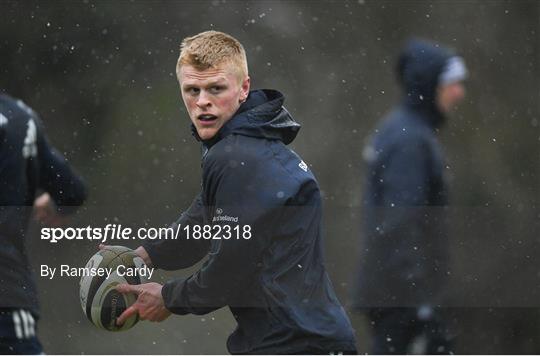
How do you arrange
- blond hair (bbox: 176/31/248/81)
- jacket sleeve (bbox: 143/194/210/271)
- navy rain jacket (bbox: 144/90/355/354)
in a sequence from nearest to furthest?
navy rain jacket (bbox: 144/90/355/354), blond hair (bbox: 176/31/248/81), jacket sleeve (bbox: 143/194/210/271)

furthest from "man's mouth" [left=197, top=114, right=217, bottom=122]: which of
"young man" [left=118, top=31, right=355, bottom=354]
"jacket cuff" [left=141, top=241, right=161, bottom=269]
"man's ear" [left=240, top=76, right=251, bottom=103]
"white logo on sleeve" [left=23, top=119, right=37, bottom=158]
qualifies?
"white logo on sleeve" [left=23, top=119, right=37, bottom=158]

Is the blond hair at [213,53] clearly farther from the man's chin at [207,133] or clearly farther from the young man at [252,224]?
the man's chin at [207,133]

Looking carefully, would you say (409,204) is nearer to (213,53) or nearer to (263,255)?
(263,255)

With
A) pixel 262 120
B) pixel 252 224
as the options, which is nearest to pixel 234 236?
pixel 252 224

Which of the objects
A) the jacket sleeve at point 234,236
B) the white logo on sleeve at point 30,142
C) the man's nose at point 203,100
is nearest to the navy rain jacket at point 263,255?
the jacket sleeve at point 234,236

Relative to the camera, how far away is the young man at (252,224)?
446 cm

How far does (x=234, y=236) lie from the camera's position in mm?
4496

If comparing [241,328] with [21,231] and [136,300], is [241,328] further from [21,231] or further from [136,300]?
[21,231]

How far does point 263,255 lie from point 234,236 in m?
0.11

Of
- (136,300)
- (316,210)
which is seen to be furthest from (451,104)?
(136,300)

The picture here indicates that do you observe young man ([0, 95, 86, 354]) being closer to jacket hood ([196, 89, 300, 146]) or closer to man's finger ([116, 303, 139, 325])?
man's finger ([116, 303, 139, 325])

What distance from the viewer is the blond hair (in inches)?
180

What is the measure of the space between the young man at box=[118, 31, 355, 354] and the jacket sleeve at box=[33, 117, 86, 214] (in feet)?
1.48

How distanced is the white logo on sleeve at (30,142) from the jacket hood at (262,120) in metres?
0.57
